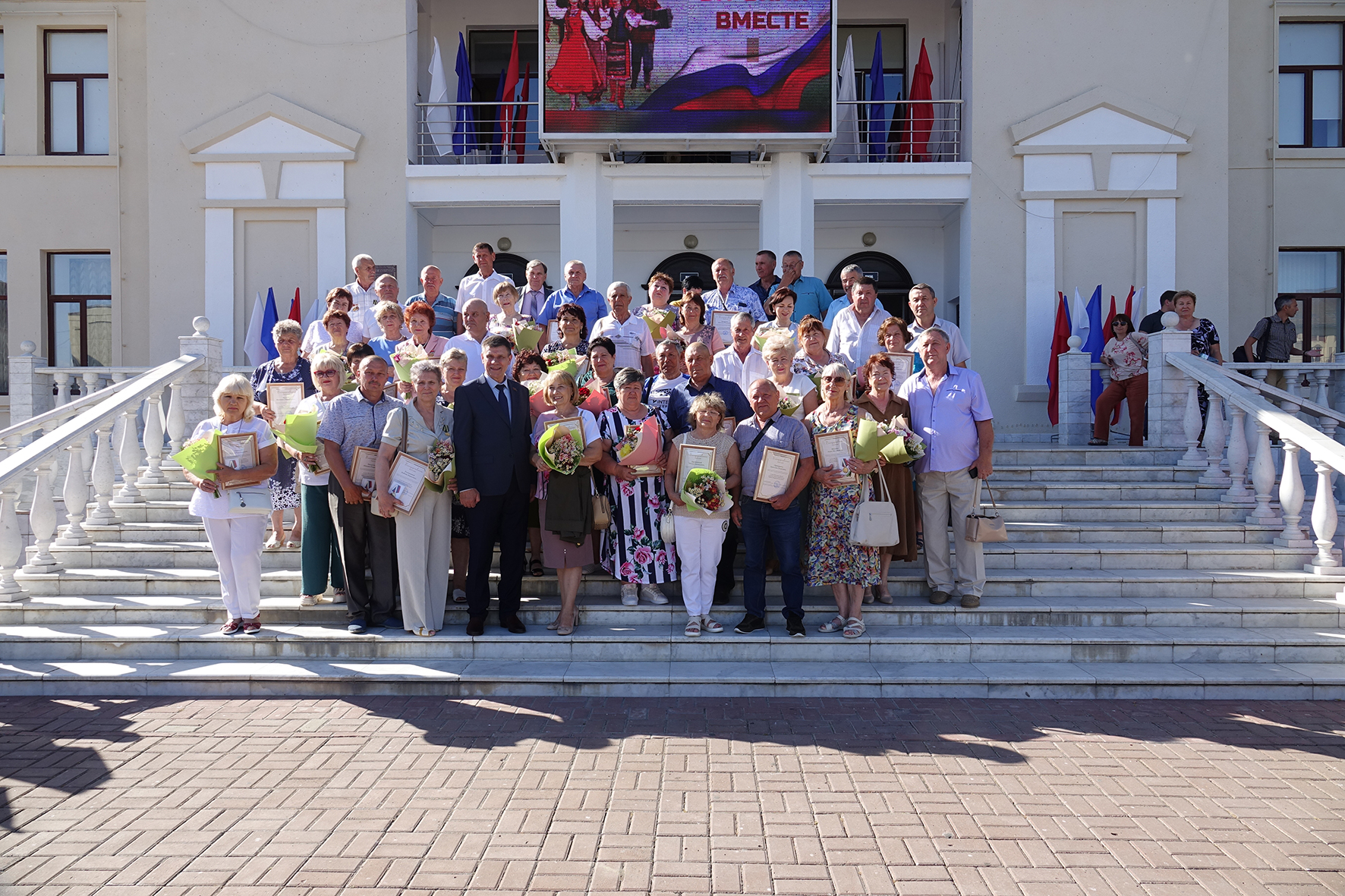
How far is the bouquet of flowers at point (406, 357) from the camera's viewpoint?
7.73 meters

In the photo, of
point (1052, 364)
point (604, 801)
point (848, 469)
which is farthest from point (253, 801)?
point (1052, 364)

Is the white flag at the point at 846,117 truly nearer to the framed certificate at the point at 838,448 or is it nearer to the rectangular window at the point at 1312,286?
the rectangular window at the point at 1312,286

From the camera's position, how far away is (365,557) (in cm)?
698

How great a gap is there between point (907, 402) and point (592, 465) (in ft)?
8.30

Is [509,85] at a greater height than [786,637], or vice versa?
[509,85]

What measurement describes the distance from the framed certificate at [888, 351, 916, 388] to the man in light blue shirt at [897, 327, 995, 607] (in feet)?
0.79

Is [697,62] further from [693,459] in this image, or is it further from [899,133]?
[693,459]

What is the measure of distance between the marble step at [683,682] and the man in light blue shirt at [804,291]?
14.1 feet

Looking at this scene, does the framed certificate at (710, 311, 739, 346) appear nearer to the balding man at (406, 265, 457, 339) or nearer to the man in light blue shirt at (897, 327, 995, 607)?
the man in light blue shirt at (897, 327, 995, 607)

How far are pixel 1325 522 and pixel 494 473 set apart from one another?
6.85 meters

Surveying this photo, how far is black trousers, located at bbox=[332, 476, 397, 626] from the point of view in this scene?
268 inches

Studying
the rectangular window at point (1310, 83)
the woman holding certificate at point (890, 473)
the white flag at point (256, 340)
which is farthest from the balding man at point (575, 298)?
the rectangular window at point (1310, 83)

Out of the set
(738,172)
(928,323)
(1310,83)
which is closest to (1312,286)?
(1310,83)

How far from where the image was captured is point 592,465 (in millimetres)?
6988
